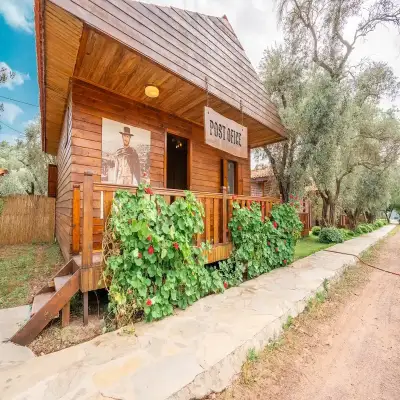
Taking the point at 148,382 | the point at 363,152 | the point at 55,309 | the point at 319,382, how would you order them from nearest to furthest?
the point at 148,382 → the point at 319,382 → the point at 55,309 → the point at 363,152

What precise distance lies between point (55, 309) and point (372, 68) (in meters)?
10.9

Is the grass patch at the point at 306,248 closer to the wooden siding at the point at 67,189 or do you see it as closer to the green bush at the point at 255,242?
the green bush at the point at 255,242

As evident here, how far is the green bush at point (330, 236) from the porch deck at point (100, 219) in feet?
18.4

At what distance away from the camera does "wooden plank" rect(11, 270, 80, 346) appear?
2182mm

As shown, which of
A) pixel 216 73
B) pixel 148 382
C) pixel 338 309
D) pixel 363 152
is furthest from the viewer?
pixel 363 152

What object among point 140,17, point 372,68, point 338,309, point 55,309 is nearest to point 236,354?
point 55,309

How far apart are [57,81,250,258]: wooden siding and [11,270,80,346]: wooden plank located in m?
1.33

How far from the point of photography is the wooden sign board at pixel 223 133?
342 centimetres

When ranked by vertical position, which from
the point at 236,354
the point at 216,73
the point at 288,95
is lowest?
the point at 236,354

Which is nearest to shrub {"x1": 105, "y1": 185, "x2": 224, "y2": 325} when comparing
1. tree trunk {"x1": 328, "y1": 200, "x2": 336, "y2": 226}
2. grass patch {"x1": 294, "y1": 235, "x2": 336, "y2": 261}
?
grass patch {"x1": 294, "y1": 235, "x2": 336, "y2": 261}

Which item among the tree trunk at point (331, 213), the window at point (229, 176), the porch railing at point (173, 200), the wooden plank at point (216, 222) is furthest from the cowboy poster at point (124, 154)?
the tree trunk at point (331, 213)

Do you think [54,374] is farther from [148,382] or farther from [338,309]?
[338,309]

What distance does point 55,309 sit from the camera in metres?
2.26

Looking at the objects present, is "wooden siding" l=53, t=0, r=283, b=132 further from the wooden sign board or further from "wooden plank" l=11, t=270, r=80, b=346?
"wooden plank" l=11, t=270, r=80, b=346
